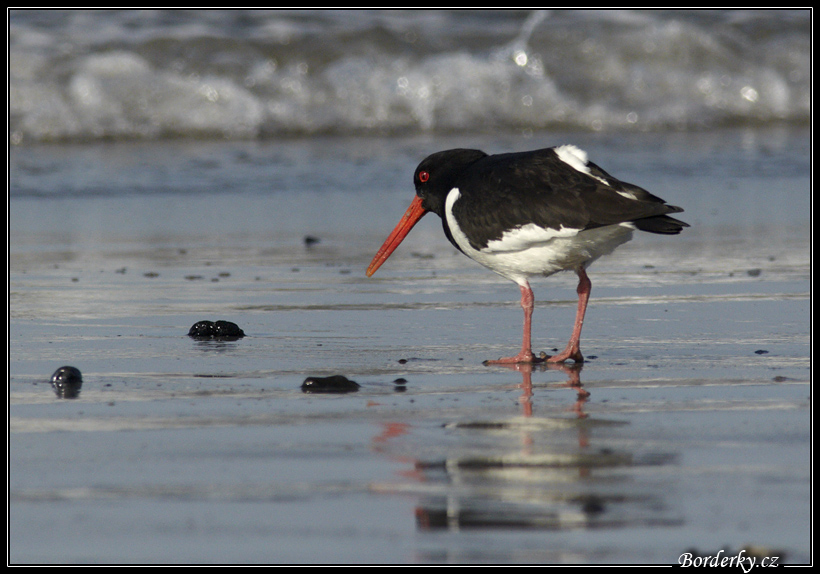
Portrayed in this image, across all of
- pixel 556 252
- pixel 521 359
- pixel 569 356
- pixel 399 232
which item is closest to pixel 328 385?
pixel 521 359

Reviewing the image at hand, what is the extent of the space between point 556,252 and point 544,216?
8.8 inches

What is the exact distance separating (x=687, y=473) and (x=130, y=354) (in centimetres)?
286

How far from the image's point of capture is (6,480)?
356cm

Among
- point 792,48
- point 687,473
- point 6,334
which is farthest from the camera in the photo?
point 792,48

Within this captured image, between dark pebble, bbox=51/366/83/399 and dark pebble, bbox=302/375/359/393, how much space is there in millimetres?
934

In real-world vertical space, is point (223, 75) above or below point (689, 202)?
above

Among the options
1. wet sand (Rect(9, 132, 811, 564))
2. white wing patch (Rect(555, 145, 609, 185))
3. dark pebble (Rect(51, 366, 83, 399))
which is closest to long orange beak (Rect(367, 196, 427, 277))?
wet sand (Rect(9, 132, 811, 564))

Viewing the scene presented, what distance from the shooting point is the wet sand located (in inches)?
122

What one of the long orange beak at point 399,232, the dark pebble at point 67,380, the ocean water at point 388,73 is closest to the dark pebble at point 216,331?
the long orange beak at point 399,232

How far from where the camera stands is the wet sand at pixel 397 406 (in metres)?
3.10

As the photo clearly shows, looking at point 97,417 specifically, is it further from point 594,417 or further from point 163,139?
point 163,139

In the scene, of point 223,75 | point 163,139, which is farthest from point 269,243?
point 223,75

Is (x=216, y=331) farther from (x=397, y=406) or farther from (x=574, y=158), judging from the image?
(x=574, y=158)

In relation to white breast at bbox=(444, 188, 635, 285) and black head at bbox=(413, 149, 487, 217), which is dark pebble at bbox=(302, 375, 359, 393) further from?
black head at bbox=(413, 149, 487, 217)
